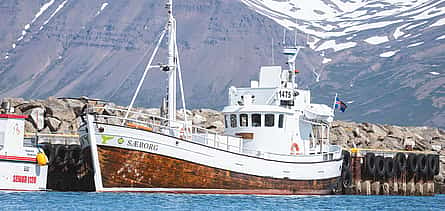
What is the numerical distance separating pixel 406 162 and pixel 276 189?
15280 mm

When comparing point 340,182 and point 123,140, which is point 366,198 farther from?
point 123,140

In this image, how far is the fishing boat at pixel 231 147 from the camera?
48469 millimetres

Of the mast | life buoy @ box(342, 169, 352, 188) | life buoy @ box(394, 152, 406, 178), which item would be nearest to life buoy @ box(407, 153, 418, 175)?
life buoy @ box(394, 152, 406, 178)

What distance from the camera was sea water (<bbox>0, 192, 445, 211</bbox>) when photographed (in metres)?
43.8

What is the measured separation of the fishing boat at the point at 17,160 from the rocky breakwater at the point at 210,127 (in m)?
1.29

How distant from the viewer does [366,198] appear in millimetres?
59406

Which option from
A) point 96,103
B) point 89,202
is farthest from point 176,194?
point 96,103

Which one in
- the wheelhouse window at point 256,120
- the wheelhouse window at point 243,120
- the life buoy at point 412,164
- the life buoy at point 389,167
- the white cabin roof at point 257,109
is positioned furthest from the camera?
the life buoy at point 412,164

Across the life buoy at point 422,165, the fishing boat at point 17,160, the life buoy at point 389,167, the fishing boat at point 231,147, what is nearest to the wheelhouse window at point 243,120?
the fishing boat at point 231,147

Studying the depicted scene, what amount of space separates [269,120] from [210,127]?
2260cm

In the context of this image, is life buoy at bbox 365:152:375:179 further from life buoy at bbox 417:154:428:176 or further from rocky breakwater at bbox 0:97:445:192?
life buoy at bbox 417:154:428:176

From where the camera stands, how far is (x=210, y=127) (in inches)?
3002

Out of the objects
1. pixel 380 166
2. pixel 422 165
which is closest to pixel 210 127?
pixel 380 166

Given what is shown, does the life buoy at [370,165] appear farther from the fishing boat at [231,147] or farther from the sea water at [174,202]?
the sea water at [174,202]
